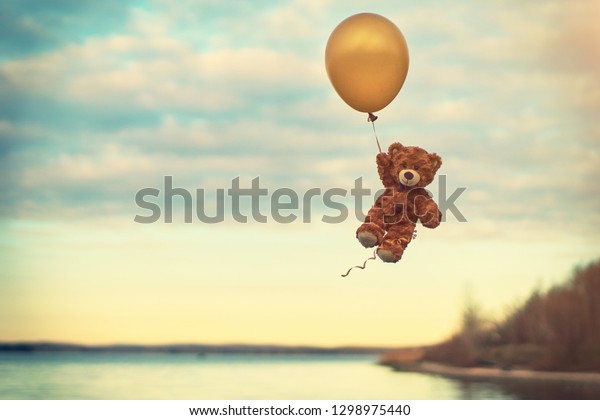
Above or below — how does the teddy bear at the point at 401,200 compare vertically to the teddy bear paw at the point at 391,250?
above

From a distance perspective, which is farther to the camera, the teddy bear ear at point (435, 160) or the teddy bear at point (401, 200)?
the teddy bear ear at point (435, 160)

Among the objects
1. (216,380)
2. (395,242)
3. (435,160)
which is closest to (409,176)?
(435,160)

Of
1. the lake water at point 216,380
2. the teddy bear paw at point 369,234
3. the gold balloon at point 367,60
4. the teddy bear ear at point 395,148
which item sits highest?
the gold balloon at point 367,60

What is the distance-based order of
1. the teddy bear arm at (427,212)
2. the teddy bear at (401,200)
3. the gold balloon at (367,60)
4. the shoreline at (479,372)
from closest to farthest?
the gold balloon at (367,60) < the teddy bear at (401,200) < the teddy bear arm at (427,212) < the shoreline at (479,372)

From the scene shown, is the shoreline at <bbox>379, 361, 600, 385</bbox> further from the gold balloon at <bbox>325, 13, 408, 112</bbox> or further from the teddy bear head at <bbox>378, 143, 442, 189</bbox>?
the gold balloon at <bbox>325, 13, 408, 112</bbox>

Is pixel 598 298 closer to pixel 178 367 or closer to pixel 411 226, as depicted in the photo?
pixel 411 226

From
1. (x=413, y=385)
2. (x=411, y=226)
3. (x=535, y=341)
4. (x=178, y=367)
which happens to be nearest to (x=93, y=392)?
(x=178, y=367)

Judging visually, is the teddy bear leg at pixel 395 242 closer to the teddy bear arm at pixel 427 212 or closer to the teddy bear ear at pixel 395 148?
the teddy bear arm at pixel 427 212

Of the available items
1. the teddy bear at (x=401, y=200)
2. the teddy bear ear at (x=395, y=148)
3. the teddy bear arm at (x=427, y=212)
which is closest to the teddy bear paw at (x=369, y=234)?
the teddy bear at (x=401, y=200)

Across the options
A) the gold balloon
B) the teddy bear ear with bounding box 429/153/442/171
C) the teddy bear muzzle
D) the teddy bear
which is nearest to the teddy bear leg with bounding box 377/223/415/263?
the teddy bear
